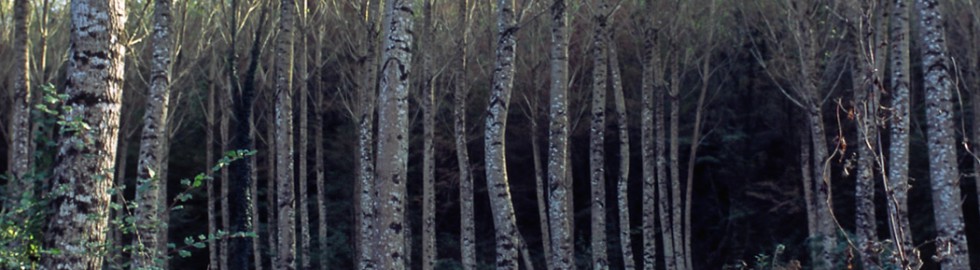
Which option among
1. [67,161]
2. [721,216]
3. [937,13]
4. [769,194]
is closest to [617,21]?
[769,194]

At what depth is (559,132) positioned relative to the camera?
534 inches

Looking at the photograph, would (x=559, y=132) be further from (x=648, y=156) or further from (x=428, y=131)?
(x=648, y=156)

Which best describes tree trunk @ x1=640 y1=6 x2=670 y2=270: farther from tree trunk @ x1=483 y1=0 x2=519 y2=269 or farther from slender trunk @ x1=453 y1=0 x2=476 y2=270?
tree trunk @ x1=483 y1=0 x2=519 y2=269

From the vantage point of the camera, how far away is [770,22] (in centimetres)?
2338

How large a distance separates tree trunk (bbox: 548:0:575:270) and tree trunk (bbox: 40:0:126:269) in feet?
23.2

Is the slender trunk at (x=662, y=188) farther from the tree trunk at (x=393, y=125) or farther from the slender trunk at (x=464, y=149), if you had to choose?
the tree trunk at (x=393, y=125)

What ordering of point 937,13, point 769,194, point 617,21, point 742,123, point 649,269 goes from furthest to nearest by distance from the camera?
point 742,123
point 769,194
point 617,21
point 649,269
point 937,13

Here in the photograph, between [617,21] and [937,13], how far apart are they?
1600 centimetres

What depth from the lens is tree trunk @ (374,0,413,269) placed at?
35.7 ft

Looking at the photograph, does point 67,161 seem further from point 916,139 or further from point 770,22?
point 916,139

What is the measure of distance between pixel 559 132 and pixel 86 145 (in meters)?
7.62

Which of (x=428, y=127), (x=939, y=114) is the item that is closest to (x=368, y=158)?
(x=428, y=127)

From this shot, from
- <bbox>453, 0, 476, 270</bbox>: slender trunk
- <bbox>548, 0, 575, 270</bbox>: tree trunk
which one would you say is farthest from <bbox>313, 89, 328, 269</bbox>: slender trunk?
<bbox>548, 0, 575, 270</bbox>: tree trunk

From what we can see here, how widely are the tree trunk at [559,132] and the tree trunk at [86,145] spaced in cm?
708
